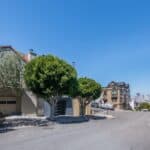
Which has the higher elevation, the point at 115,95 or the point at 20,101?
the point at 115,95

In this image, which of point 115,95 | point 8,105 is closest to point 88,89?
point 8,105

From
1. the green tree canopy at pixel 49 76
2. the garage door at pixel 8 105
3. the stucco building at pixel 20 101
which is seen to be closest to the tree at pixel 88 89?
the stucco building at pixel 20 101

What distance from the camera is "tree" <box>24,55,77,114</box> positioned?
97.0 feet

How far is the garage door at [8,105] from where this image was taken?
37.8 m

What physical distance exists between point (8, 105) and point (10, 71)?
22.6ft

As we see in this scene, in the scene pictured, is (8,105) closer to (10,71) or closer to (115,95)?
(10,71)

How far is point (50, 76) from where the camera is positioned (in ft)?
96.8

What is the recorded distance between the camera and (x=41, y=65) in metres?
30.0

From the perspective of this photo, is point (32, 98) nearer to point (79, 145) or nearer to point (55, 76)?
point (55, 76)

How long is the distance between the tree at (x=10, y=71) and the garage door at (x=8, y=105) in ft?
12.2

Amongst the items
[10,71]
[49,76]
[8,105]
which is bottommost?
[8,105]

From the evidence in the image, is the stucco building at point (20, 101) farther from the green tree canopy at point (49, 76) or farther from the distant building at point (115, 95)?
the distant building at point (115, 95)

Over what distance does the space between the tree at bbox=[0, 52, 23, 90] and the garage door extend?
3.72m

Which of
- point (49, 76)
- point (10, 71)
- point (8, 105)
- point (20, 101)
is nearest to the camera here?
point (49, 76)
